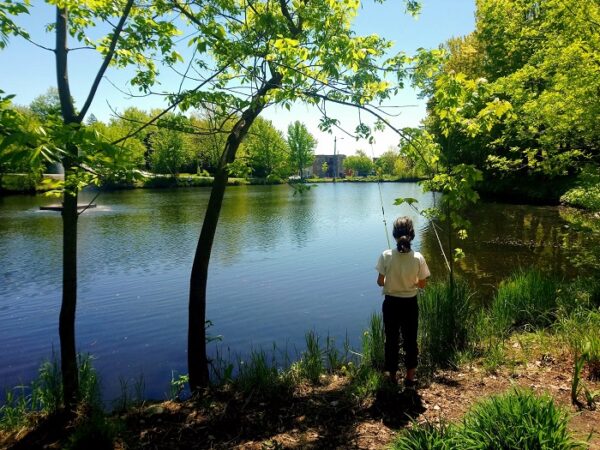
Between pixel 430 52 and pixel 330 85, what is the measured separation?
1.57 meters

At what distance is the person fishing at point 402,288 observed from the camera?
15.0 feet

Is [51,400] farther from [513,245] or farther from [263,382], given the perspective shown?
[513,245]

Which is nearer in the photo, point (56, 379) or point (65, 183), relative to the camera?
point (65, 183)

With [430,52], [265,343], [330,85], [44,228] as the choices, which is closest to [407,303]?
[330,85]

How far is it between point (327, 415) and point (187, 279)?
9.78m

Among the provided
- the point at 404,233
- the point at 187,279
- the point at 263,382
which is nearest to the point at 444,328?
the point at 404,233

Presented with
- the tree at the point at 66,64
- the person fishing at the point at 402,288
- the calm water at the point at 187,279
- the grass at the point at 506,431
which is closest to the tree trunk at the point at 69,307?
the tree at the point at 66,64

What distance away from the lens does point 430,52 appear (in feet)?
15.8

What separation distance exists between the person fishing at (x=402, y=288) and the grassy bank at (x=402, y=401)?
33cm

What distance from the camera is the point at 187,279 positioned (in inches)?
518

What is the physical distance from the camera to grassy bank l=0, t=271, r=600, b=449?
307 centimetres

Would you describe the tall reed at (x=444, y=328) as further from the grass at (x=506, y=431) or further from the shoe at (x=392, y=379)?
the grass at (x=506, y=431)

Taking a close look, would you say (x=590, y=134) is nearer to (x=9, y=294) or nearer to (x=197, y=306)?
(x=197, y=306)

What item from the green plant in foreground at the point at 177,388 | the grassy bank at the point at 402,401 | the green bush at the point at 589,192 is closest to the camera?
the grassy bank at the point at 402,401
